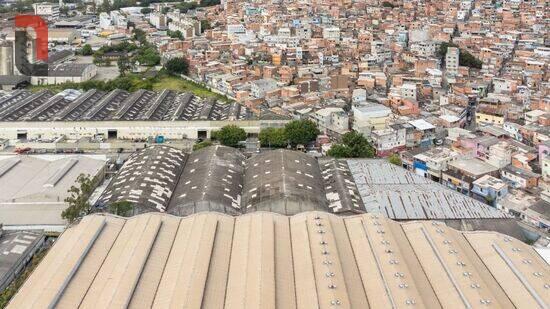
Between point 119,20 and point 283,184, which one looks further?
point 119,20

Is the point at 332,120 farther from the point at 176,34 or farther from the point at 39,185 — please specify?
the point at 176,34

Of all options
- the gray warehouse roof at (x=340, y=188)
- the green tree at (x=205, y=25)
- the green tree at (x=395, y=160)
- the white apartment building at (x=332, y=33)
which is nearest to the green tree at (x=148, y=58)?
the green tree at (x=205, y=25)

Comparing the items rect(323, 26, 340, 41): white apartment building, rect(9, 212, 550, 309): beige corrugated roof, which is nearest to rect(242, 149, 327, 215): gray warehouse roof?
rect(9, 212, 550, 309): beige corrugated roof

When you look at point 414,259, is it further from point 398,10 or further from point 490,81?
point 398,10

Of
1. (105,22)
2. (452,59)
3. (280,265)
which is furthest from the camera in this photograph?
(105,22)

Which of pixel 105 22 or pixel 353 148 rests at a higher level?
pixel 105 22

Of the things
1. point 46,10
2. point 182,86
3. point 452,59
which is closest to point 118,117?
point 182,86

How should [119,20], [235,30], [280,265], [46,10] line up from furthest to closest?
[46,10], [119,20], [235,30], [280,265]
